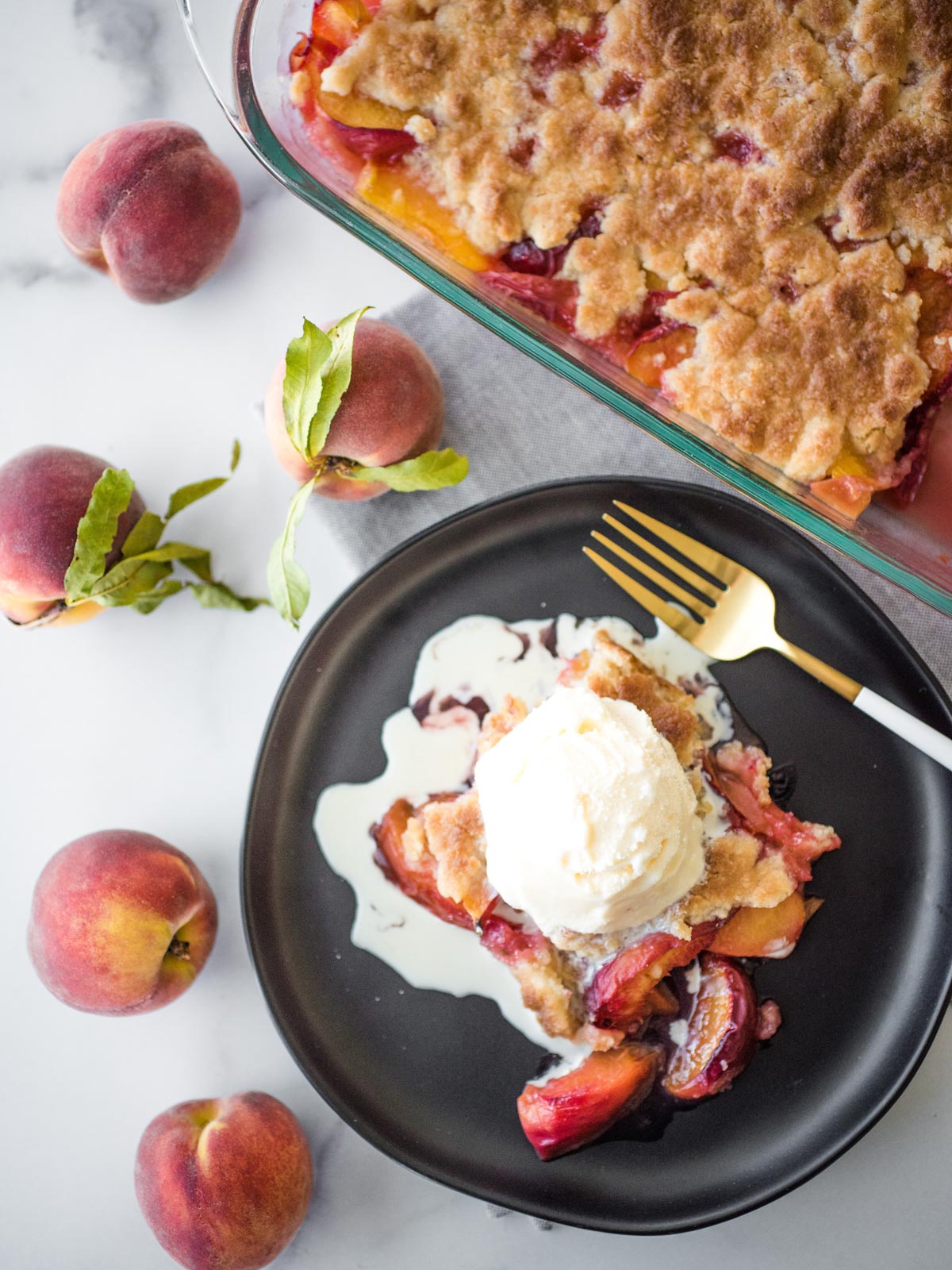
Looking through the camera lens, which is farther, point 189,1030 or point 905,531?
point 189,1030

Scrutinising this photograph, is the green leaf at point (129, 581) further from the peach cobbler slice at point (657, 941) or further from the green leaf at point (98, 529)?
the peach cobbler slice at point (657, 941)

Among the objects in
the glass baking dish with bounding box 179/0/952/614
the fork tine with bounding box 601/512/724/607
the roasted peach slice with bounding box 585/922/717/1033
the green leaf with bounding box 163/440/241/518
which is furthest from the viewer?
the green leaf with bounding box 163/440/241/518

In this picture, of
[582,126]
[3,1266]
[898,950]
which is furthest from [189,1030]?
[582,126]

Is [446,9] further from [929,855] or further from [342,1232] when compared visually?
Answer: [342,1232]

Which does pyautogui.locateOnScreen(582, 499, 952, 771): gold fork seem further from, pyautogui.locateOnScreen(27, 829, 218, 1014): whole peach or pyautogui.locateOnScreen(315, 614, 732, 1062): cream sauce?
pyautogui.locateOnScreen(27, 829, 218, 1014): whole peach

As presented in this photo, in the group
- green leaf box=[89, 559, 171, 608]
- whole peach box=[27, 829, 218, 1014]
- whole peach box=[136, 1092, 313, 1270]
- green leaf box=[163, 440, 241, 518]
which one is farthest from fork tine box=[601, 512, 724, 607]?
whole peach box=[136, 1092, 313, 1270]

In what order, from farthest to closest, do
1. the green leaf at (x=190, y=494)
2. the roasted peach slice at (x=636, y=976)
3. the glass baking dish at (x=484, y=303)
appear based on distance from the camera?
the green leaf at (x=190, y=494) → the roasted peach slice at (x=636, y=976) → the glass baking dish at (x=484, y=303)

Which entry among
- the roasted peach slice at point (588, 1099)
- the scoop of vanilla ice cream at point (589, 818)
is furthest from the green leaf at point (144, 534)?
the roasted peach slice at point (588, 1099)
